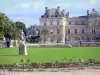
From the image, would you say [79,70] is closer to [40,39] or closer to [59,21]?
[40,39]

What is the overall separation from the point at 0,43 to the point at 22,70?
23.1 m

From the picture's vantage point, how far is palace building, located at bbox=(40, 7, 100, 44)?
189 feet

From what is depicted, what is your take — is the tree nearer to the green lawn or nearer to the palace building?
the palace building

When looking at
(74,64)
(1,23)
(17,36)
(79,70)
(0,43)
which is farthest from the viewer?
(17,36)

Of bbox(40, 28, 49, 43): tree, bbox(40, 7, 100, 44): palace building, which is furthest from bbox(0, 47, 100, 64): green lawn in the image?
bbox(40, 7, 100, 44): palace building

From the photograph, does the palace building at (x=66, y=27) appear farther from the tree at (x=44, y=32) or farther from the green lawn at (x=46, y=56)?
the green lawn at (x=46, y=56)

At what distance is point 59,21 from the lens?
197 feet

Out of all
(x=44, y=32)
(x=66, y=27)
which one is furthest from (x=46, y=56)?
(x=66, y=27)

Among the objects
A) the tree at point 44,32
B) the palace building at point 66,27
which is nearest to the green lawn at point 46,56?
the tree at point 44,32

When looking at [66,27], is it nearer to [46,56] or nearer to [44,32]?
[44,32]

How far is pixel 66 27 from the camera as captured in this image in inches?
2355

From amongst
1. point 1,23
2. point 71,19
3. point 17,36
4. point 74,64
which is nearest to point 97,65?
point 74,64

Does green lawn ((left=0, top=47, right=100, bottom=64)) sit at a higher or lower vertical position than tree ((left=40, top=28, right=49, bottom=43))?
lower

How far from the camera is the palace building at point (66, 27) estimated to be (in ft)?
189
